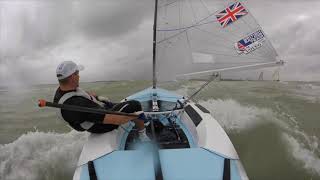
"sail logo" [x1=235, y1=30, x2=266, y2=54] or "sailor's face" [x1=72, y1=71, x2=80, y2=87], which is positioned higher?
"sail logo" [x1=235, y1=30, x2=266, y2=54]

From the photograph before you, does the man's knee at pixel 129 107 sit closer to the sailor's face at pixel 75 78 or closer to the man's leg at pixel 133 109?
the man's leg at pixel 133 109

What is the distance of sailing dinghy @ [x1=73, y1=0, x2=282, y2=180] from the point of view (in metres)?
3.04

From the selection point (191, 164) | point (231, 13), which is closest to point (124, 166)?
point (191, 164)

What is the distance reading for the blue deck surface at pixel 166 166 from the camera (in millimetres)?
2814

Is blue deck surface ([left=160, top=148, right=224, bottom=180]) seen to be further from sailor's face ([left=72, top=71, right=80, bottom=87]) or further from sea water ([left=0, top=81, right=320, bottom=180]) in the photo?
sea water ([left=0, top=81, right=320, bottom=180])

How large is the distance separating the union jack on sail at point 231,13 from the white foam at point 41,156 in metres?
3.35

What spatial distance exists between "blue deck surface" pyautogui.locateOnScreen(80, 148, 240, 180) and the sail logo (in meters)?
2.27

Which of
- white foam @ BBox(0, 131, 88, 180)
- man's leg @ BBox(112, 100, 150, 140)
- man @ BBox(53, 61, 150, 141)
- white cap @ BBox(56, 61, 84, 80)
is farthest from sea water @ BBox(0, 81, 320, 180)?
white cap @ BBox(56, 61, 84, 80)

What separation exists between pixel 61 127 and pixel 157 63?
3962mm

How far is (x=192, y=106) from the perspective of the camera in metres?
5.14

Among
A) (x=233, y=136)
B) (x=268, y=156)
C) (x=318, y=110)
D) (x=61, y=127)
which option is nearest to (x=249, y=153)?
(x=268, y=156)

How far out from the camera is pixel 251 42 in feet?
16.1

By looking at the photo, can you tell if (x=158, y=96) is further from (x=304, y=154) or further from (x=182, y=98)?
(x=304, y=154)

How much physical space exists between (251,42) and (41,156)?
4.18m
